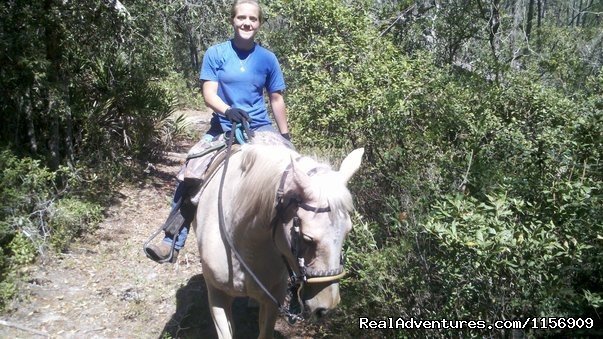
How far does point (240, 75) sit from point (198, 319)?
2661mm

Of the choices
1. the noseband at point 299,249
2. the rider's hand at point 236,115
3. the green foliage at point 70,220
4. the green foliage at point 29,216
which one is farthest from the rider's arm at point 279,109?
the green foliage at point 70,220

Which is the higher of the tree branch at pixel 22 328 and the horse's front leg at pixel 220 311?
the horse's front leg at pixel 220 311

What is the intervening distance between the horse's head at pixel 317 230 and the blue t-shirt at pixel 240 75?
5.43 ft

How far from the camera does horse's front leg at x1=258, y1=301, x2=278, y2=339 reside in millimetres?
3752

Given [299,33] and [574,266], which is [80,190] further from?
[574,266]

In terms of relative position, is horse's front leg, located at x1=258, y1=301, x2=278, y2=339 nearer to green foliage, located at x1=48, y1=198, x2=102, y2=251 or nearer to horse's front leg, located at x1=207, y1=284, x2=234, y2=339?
horse's front leg, located at x1=207, y1=284, x2=234, y2=339

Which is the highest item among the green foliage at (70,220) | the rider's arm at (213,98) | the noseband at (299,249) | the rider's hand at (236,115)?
the rider's arm at (213,98)

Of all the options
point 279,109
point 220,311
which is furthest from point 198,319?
point 279,109

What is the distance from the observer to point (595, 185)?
2982mm

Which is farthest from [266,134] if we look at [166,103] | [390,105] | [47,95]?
[166,103]

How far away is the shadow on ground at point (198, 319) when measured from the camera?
4961 millimetres

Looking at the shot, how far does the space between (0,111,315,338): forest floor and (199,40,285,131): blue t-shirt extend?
7.17ft

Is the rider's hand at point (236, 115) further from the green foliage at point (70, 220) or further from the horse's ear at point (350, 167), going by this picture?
the green foliage at point (70, 220)

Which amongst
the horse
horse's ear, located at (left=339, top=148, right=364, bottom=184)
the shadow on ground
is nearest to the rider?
the horse
